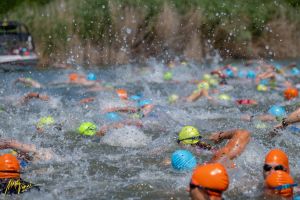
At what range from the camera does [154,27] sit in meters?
19.9

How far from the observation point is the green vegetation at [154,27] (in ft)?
63.5

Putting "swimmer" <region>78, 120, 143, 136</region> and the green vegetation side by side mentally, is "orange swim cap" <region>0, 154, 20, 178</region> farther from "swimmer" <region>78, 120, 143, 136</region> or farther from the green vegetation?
the green vegetation

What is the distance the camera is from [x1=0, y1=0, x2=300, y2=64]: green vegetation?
1934 cm

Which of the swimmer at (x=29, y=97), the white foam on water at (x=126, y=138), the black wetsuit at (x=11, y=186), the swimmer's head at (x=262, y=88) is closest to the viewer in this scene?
the black wetsuit at (x=11, y=186)

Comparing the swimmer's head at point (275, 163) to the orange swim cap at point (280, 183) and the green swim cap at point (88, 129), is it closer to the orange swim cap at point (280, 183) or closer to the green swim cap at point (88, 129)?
the orange swim cap at point (280, 183)

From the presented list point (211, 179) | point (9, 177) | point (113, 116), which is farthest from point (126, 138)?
point (211, 179)

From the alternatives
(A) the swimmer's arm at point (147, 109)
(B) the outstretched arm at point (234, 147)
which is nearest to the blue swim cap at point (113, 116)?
(A) the swimmer's arm at point (147, 109)

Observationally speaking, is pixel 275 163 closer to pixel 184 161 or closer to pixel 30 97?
pixel 184 161

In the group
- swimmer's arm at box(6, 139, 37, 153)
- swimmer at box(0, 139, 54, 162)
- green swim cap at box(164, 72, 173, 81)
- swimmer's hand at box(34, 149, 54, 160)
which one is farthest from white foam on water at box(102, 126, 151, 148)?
green swim cap at box(164, 72, 173, 81)

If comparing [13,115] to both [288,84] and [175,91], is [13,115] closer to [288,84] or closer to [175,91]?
[175,91]

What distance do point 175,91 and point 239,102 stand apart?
3063mm

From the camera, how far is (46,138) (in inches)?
319

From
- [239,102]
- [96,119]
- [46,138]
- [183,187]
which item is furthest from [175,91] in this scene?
[183,187]

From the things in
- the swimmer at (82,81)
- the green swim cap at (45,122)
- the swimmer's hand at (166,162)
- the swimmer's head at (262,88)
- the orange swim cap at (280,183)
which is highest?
the orange swim cap at (280,183)
